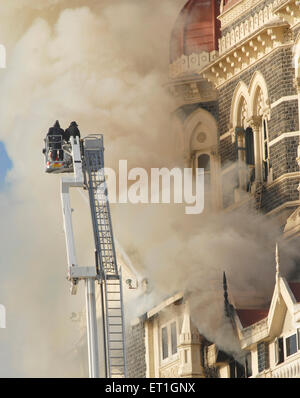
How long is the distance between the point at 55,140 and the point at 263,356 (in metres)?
5.36

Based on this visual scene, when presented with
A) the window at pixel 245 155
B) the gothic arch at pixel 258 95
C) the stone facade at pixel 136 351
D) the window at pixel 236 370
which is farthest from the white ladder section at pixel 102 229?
the gothic arch at pixel 258 95

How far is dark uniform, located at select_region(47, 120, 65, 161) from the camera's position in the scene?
3800 cm

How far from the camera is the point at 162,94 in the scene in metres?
41.1

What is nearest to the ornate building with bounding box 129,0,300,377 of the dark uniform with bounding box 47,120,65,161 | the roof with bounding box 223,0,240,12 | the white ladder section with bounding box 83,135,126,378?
the roof with bounding box 223,0,240,12

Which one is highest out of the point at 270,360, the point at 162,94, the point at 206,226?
the point at 162,94

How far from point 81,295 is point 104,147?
345cm

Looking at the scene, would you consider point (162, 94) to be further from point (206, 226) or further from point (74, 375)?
point (74, 375)

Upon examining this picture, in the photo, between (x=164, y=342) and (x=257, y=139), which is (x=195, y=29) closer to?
(x=257, y=139)

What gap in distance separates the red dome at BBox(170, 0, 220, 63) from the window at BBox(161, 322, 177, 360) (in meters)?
5.31

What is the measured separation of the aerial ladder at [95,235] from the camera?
37219 millimetres

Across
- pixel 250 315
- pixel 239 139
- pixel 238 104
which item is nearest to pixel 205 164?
pixel 239 139

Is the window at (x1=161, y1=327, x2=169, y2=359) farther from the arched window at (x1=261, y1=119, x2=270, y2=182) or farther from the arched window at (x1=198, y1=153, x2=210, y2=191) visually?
the arched window at (x1=261, y1=119, x2=270, y2=182)

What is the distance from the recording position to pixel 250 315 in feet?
125

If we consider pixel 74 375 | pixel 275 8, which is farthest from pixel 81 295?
pixel 275 8
